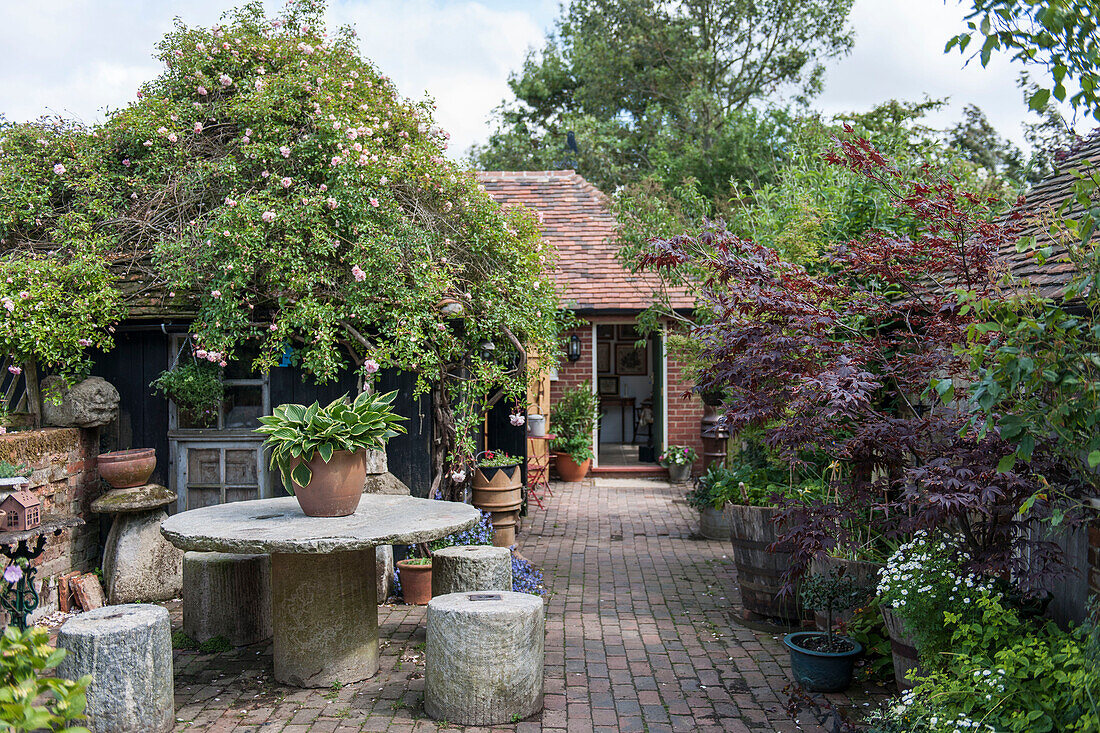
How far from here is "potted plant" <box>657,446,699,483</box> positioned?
12.7 metres

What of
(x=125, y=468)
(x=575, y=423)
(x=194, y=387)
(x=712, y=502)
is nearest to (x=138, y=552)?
(x=125, y=468)

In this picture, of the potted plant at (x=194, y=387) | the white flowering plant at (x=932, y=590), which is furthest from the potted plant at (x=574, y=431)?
the white flowering plant at (x=932, y=590)

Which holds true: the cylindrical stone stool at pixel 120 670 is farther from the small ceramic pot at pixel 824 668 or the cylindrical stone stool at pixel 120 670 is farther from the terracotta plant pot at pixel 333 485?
the small ceramic pot at pixel 824 668

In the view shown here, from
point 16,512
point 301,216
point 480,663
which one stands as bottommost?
point 480,663

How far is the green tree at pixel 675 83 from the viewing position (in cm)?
2053

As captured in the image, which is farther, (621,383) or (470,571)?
(621,383)

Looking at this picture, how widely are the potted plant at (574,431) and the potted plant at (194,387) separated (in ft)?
21.4

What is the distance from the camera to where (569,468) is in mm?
12789

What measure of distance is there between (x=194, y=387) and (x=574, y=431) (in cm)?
694

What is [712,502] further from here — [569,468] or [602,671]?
[569,468]

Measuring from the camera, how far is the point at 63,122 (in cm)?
772

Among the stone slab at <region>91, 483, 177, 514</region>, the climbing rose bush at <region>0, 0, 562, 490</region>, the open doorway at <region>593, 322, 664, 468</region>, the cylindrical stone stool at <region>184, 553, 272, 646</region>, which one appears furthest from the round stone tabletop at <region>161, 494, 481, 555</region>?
the open doorway at <region>593, 322, 664, 468</region>

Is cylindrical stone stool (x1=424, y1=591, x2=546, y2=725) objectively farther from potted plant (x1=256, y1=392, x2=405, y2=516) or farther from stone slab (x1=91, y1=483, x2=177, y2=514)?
stone slab (x1=91, y1=483, x2=177, y2=514)

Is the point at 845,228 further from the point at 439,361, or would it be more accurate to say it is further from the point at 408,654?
the point at 408,654
